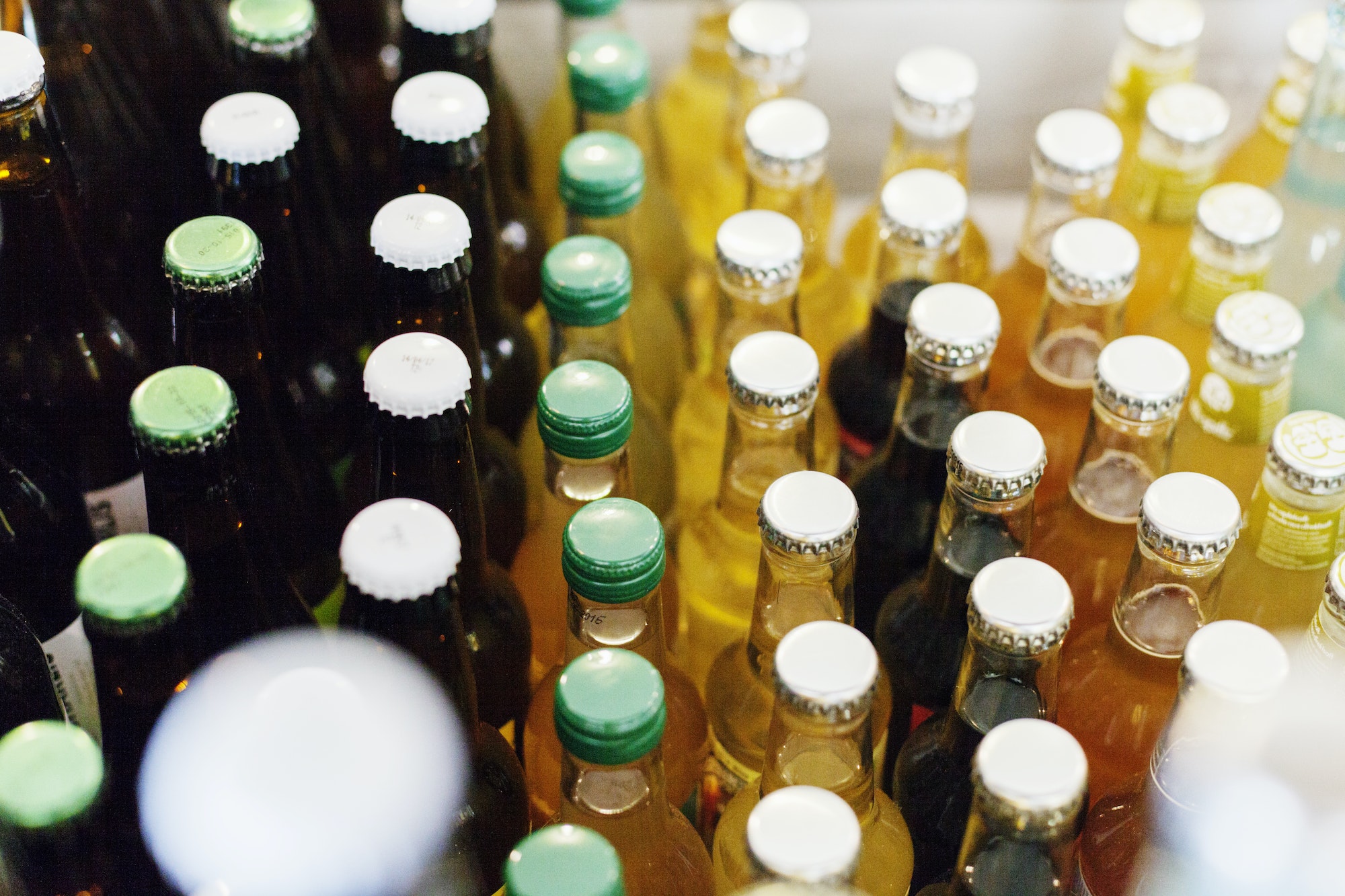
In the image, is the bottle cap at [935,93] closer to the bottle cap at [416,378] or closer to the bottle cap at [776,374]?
the bottle cap at [776,374]

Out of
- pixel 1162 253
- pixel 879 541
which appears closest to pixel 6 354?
pixel 879 541

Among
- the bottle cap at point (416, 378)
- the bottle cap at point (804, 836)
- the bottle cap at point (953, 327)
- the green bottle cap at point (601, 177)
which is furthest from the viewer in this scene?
the green bottle cap at point (601, 177)

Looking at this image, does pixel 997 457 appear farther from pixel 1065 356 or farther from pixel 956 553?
pixel 1065 356

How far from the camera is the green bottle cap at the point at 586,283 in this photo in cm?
77

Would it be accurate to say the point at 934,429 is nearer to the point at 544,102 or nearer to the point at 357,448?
the point at 357,448

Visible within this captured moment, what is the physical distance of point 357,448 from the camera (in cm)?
81

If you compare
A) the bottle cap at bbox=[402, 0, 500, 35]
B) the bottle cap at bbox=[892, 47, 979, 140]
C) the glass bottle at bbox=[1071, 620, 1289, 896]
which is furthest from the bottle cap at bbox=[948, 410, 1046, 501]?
the bottle cap at bbox=[402, 0, 500, 35]

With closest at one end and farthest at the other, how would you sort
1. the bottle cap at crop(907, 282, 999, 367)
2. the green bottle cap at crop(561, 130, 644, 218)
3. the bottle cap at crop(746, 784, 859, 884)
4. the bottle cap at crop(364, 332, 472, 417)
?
the bottle cap at crop(746, 784, 859, 884) < the bottle cap at crop(364, 332, 472, 417) < the bottle cap at crop(907, 282, 999, 367) < the green bottle cap at crop(561, 130, 644, 218)

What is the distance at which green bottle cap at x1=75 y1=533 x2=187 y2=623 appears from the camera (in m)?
0.55

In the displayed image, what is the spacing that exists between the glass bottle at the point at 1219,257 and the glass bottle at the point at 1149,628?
0.21m

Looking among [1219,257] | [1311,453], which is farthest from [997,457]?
[1219,257]

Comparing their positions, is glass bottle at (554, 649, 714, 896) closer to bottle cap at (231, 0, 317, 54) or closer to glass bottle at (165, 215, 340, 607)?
glass bottle at (165, 215, 340, 607)

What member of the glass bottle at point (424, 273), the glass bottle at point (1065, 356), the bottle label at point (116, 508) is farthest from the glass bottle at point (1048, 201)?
the bottle label at point (116, 508)

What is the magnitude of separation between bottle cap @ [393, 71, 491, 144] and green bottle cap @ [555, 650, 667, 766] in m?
0.36
